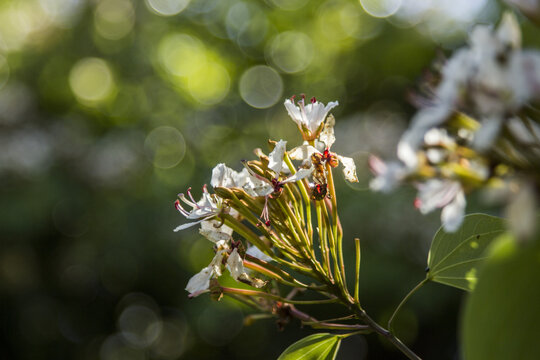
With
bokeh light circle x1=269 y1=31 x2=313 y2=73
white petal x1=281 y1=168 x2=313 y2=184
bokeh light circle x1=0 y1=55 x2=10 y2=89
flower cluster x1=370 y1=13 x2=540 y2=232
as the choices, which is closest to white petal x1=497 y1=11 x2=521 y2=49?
flower cluster x1=370 y1=13 x2=540 y2=232

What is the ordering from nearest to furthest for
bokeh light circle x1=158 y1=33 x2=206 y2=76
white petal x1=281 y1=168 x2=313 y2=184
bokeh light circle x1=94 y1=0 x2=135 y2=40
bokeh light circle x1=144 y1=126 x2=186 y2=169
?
white petal x1=281 y1=168 x2=313 y2=184 → bokeh light circle x1=144 y1=126 x2=186 y2=169 → bokeh light circle x1=158 y1=33 x2=206 y2=76 → bokeh light circle x1=94 y1=0 x2=135 y2=40

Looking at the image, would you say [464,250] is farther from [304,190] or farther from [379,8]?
[379,8]

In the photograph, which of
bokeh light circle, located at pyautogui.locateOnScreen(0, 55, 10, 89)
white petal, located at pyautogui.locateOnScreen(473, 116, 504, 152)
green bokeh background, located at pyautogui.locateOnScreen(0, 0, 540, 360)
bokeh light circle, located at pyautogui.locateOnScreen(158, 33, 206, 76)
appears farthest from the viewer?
bokeh light circle, located at pyautogui.locateOnScreen(158, 33, 206, 76)

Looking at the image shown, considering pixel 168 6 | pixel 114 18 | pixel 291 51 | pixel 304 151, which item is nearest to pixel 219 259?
pixel 304 151

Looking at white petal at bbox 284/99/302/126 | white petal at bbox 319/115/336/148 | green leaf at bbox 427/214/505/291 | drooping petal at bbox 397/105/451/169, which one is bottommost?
green leaf at bbox 427/214/505/291

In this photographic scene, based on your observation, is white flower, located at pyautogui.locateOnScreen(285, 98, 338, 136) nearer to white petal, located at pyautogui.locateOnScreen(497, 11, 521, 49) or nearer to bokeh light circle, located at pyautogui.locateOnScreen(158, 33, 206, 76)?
white petal, located at pyautogui.locateOnScreen(497, 11, 521, 49)

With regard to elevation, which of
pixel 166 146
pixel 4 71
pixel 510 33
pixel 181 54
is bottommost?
pixel 166 146

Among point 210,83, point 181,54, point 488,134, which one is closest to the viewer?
point 488,134

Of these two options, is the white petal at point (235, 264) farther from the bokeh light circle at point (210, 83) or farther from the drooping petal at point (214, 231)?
the bokeh light circle at point (210, 83)
